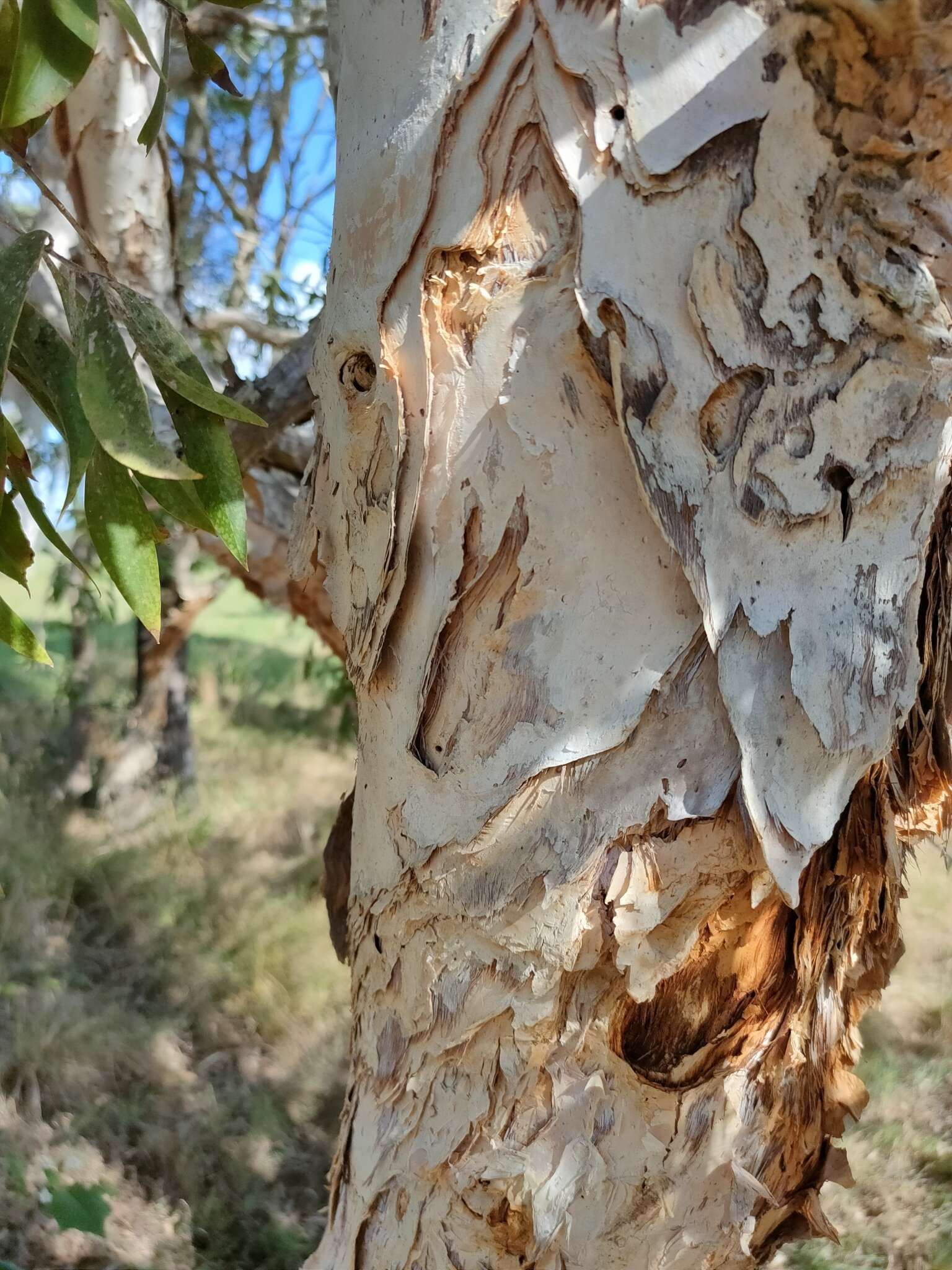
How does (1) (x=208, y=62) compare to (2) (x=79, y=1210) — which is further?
(2) (x=79, y=1210)

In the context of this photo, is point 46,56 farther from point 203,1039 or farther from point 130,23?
point 203,1039

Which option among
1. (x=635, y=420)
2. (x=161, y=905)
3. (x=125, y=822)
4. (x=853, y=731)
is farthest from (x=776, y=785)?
(x=125, y=822)

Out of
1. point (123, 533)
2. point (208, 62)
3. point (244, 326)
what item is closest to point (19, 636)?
point (123, 533)

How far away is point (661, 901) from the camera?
0.70 m

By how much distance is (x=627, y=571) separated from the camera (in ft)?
2.25

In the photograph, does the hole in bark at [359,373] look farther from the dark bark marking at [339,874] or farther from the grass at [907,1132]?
the grass at [907,1132]

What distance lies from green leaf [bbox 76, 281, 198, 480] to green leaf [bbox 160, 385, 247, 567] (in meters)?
0.07

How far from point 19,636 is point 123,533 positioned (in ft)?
0.62

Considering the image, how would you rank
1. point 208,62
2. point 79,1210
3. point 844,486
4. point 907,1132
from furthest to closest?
point 907,1132
point 79,1210
point 208,62
point 844,486

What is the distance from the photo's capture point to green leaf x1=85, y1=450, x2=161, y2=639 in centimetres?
77

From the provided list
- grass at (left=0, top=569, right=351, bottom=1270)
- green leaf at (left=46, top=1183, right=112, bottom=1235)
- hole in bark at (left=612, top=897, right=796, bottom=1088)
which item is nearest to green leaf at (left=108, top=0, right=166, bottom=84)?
hole in bark at (left=612, top=897, right=796, bottom=1088)

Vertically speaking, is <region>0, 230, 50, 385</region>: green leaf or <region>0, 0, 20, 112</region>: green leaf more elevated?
<region>0, 0, 20, 112</region>: green leaf

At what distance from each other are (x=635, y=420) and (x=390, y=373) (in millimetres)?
179

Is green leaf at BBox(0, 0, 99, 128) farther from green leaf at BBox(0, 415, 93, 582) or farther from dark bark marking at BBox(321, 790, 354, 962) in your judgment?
dark bark marking at BBox(321, 790, 354, 962)
